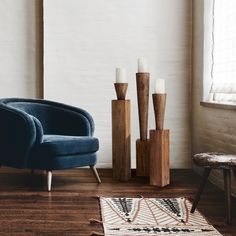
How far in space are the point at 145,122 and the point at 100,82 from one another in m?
0.72

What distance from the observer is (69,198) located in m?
3.62

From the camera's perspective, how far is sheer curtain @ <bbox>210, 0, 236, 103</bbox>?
12.8 ft

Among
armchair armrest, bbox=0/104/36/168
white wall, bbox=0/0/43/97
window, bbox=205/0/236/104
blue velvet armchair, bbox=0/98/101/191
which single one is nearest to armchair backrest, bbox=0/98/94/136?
blue velvet armchair, bbox=0/98/101/191

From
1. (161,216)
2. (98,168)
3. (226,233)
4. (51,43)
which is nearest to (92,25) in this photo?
(51,43)

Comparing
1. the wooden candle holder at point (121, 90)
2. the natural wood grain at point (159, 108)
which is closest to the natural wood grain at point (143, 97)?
the wooden candle holder at point (121, 90)

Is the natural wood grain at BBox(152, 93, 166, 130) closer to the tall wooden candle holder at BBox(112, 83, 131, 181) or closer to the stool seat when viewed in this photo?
the tall wooden candle holder at BBox(112, 83, 131, 181)

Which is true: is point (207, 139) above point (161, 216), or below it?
above

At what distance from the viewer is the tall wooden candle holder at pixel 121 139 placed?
4316mm

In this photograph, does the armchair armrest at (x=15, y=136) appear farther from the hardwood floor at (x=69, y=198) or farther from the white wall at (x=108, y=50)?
the white wall at (x=108, y=50)

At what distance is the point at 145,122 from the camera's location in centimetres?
448

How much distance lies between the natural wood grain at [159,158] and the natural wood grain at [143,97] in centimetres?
37

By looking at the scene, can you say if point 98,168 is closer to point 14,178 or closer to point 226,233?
point 14,178

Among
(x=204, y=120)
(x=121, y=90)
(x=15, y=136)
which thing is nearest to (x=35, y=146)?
(x=15, y=136)

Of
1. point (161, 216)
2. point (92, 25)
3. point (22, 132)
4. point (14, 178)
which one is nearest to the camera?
point (161, 216)
